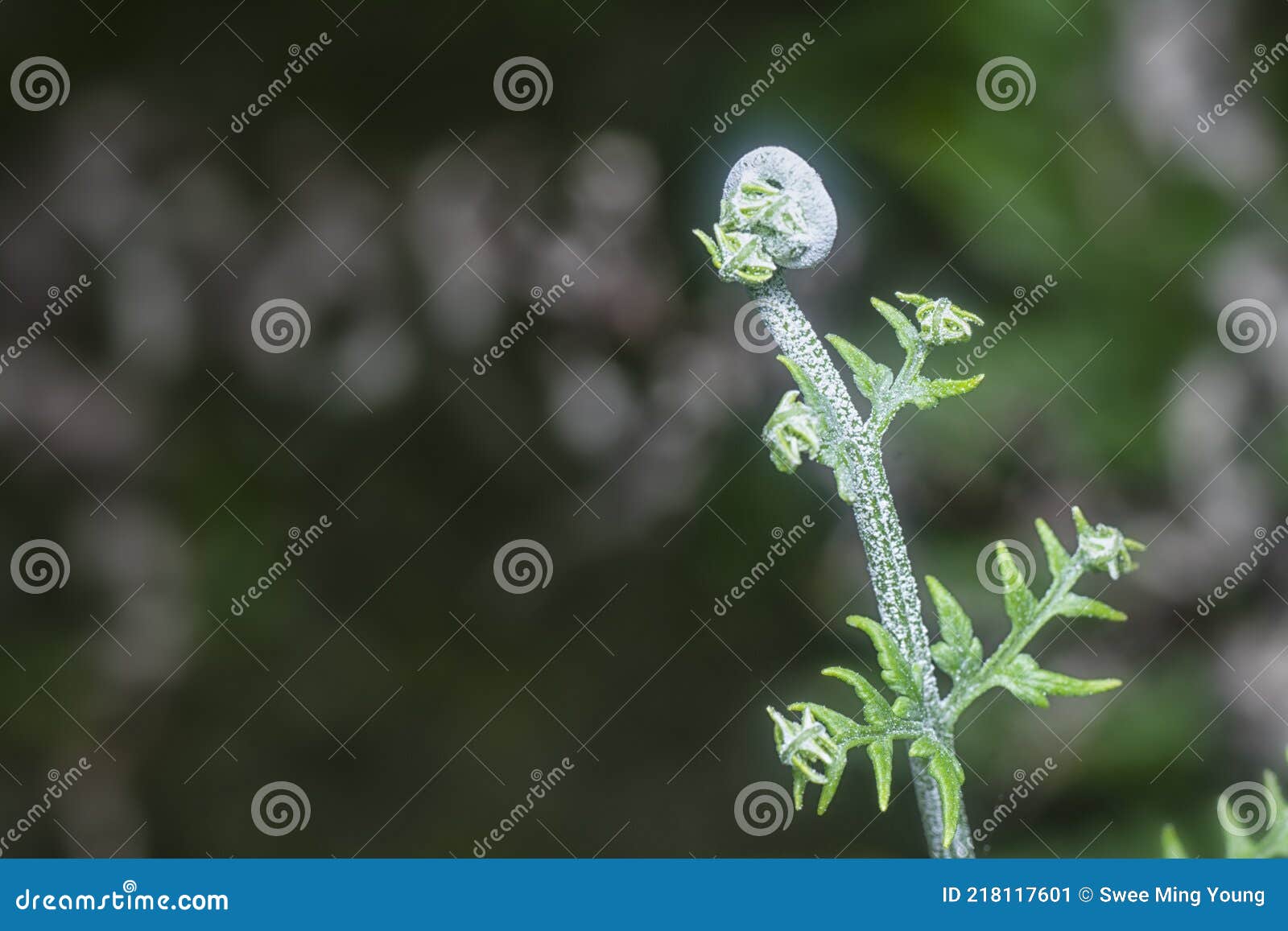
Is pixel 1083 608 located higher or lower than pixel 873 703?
higher

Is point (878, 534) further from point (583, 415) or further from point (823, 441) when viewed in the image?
point (583, 415)

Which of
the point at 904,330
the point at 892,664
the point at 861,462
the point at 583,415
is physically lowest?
the point at 583,415

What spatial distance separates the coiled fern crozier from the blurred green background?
149 cm

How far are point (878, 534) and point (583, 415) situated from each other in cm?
208

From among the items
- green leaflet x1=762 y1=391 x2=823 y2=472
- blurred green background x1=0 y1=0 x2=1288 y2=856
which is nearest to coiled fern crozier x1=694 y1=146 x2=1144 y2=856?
green leaflet x1=762 y1=391 x2=823 y2=472

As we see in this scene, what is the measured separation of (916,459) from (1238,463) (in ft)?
2.60

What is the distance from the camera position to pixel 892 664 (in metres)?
0.97

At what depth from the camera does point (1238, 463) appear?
263 cm

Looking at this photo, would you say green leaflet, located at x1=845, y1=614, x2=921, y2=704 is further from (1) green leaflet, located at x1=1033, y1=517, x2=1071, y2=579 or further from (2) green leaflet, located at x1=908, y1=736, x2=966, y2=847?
(1) green leaflet, located at x1=1033, y1=517, x2=1071, y2=579

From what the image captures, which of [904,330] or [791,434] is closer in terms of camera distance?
[791,434]

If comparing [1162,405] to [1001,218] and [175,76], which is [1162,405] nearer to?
[1001,218]

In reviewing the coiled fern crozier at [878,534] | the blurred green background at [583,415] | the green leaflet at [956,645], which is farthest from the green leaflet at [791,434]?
the blurred green background at [583,415]

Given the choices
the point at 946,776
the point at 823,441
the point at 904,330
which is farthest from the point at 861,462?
the point at 946,776

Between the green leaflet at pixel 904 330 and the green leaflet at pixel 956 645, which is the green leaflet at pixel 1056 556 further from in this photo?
the green leaflet at pixel 904 330
